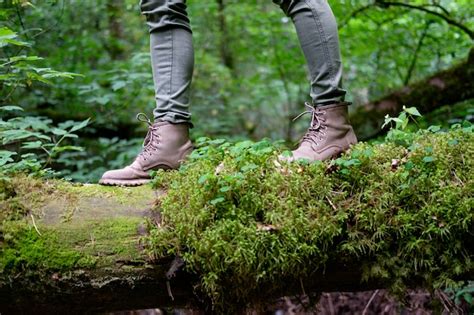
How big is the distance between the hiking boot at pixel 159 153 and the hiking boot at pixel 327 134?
0.56 m

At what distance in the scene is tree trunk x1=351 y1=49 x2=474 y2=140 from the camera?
5254 mm

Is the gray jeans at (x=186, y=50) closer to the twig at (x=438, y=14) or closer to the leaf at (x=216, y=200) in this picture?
the leaf at (x=216, y=200)

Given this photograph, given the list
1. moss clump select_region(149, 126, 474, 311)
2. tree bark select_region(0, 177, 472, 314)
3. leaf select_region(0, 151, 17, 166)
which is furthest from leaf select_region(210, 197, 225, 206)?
leaf select_region(0, 151, 17, 166)

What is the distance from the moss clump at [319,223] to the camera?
1960mm

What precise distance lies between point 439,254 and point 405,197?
257mm

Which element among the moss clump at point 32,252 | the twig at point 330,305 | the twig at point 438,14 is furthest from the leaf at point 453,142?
the twig at point 438,14

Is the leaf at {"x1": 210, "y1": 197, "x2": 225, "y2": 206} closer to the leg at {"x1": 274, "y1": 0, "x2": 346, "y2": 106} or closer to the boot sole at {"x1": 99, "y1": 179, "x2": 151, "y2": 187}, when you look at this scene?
the boot sole at {"x1": 99, "y1": 179, "x2": 151, "y2": 187}

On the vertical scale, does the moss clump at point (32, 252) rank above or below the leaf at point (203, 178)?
below

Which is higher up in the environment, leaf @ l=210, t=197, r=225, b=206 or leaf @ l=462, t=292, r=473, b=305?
leaf @ l=210, t=197, r=225, b=206

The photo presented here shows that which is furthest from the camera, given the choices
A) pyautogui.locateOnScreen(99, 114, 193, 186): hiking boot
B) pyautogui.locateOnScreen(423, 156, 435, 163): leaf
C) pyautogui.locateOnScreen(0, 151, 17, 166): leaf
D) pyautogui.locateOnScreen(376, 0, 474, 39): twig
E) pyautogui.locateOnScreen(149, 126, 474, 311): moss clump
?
pyautogui.locateOnScreen(376, 0, 474, 39): twig

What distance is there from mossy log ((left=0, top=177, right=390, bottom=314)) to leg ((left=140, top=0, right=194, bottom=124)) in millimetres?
491

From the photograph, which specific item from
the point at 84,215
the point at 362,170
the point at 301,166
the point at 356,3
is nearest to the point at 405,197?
the point at 362,170

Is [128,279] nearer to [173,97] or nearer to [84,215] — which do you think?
[84,215]

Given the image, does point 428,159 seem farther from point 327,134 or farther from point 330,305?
point 330,305
